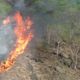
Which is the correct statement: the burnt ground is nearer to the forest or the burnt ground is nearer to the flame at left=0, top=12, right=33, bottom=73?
the forest

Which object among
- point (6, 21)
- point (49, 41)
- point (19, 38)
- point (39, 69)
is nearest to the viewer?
point (39, 69)

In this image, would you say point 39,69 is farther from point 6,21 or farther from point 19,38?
point 6,21

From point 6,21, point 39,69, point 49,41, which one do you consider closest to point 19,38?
point 6,21

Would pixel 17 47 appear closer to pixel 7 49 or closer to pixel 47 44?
pixel 7 49

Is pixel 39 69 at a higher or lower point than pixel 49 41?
lower

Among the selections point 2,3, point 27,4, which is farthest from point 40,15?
point 2,3

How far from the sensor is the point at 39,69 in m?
6.51

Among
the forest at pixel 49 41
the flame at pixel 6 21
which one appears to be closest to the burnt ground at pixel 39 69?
the forest at pixel 49 41

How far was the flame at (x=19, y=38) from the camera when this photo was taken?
20.8 feet

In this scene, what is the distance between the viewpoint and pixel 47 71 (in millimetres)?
6543

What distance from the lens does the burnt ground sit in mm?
6200

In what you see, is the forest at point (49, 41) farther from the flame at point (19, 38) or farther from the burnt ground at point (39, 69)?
the flame at point (19, 38)

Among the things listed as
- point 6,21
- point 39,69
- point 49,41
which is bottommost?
point 39,69

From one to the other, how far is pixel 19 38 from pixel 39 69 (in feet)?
3.18
